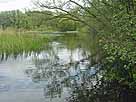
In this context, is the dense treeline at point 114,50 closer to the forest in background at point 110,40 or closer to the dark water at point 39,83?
the forest in background at point 110,40

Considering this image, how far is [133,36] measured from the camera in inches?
324

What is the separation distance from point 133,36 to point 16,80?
32.8 ft

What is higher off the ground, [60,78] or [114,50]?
[114,50]

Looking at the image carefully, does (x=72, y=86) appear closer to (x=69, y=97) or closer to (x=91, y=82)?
(x=91, y=82)

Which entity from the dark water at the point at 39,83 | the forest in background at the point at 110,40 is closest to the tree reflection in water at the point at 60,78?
the dark water at the point at 39,83

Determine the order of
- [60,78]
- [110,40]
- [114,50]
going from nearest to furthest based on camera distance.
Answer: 1. [114,50]
2. [110,40]
3. [60,78]

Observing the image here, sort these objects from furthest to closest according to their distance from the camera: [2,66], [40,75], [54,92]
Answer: [2,66] < [40,75] < [54,92]

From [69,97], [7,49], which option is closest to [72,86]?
[69,97]

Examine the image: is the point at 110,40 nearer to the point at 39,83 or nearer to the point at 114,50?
the point at 114,50

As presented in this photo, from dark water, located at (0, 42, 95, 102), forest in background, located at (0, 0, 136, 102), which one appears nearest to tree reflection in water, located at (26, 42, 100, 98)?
dark water, located at (0, 42, 95, 102)

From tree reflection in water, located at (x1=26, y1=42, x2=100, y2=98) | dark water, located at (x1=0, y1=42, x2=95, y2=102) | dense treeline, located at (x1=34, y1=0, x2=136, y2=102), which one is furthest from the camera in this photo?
tree reflection in water, located at (x1=26, y1=42, x2=100, y2=98)

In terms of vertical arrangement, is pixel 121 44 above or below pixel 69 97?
above

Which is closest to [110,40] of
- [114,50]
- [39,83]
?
[114,50]

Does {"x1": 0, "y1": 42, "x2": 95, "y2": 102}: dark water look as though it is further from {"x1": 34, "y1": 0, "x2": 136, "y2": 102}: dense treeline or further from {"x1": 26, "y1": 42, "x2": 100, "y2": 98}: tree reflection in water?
{"x1": 34, "y1": 0, "x2": 136, "y2": 102}: dense treeline
